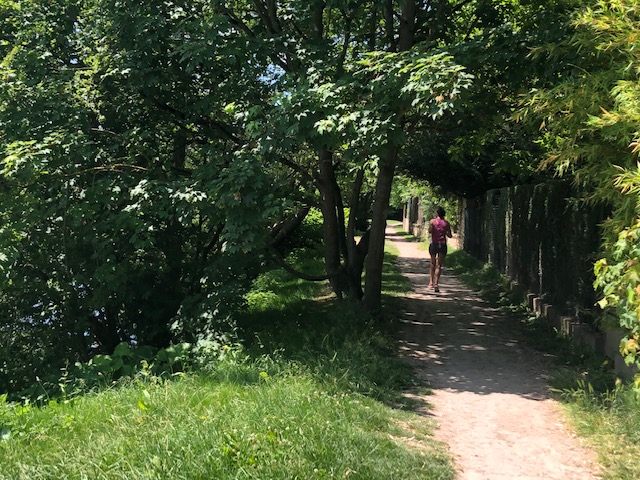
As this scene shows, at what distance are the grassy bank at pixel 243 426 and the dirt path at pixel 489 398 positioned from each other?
1.12 feet

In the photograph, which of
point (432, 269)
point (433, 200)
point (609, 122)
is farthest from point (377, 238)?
point (433, 200)

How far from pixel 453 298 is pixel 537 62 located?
5.87m

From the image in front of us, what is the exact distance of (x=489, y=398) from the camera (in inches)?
221

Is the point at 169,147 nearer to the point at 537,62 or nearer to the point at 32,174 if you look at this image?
the point at 32,174

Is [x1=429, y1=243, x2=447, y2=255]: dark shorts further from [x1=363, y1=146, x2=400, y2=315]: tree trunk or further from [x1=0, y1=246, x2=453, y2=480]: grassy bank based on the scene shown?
[x1=0, y1=246, x2=453, y2=480]: grassy bank

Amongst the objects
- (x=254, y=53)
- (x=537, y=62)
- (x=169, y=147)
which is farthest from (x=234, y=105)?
(x=537, y=62)

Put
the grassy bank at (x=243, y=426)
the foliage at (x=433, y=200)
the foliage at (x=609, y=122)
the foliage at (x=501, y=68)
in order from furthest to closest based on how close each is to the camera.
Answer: the foliage at (x=433, y=200), the foliage at (x=501, y=68), the foliage at (x=609, y=122), the grassy bank at (x=243, y=426)

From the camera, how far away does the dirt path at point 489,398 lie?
13.7ft

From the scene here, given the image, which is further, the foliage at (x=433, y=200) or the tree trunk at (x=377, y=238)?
the foliage at (x=433, y=200)

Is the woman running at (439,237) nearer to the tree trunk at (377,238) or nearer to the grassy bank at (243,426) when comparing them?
the tree trunk at (377,238)

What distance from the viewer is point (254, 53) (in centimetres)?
722

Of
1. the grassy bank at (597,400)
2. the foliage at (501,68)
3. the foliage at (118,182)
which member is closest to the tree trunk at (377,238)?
the foliage at (501,68)

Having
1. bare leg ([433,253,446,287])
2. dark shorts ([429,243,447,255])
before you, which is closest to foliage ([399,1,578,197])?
dark shorts ([429,243,447,255])

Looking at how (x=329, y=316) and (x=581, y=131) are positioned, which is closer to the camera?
(x=581, y=131)
